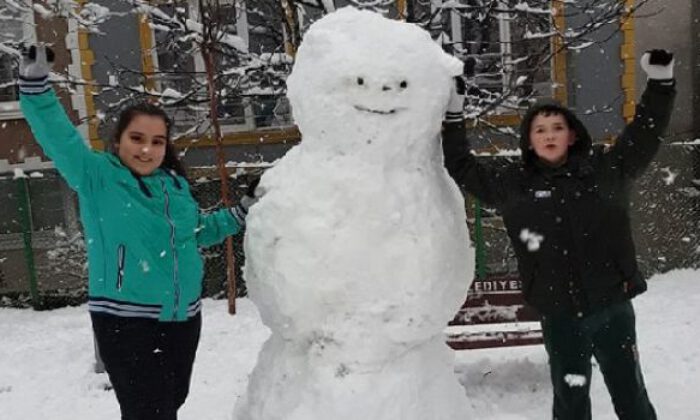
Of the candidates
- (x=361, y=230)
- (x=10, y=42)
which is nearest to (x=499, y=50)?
(x=10, y=42)

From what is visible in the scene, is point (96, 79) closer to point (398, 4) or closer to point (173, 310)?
point (398, 4)

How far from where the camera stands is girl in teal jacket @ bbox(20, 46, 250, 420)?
237 cm

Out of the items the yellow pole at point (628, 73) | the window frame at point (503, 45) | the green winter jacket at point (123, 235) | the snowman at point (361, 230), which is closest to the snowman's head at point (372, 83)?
the snowman at point (361, 230)

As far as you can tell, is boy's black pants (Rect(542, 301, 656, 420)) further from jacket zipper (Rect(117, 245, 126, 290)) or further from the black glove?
jacket zipper (Rect(117, 245, 126, 290))

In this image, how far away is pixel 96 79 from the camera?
826cm

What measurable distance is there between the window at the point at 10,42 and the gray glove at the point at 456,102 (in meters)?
6.98

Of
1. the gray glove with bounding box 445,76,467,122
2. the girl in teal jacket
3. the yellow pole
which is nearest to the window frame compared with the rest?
the yellow pole

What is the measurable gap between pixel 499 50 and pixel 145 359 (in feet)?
22.8

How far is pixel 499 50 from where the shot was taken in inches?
332

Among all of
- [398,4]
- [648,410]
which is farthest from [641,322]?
[398,4]

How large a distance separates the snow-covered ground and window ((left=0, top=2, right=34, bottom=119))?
336 centimetres

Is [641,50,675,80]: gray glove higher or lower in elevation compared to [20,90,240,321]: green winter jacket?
higher

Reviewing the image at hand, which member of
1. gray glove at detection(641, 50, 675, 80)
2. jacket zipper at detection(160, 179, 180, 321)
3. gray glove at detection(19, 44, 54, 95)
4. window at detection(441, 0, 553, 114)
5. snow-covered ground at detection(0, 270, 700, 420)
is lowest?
snow-covered ground at detection(0, 270, 700, 420)

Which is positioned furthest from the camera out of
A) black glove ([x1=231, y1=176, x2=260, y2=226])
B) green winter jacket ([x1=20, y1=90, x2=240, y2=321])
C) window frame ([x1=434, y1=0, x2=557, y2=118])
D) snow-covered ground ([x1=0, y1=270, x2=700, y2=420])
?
window frame ([x1=434, y1=0, x2=557, y2=118])
